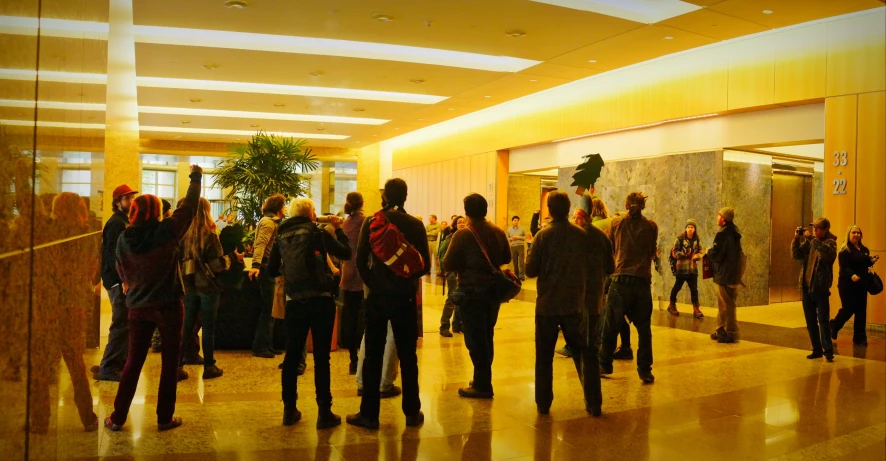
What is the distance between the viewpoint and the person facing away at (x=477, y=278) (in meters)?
5.40

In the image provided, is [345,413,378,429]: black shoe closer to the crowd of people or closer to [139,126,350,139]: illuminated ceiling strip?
the crowd of people

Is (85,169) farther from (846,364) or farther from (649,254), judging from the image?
(846,364)

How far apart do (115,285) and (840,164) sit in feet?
32.3

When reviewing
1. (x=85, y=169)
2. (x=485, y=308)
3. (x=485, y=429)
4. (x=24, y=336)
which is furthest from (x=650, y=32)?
(x=24, y=336)

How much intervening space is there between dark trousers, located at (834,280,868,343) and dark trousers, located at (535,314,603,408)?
4874 mm

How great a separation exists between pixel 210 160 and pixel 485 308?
26333 mm

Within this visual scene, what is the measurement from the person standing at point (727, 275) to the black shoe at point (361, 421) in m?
5.50

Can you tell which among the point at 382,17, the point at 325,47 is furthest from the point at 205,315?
the point at 325,47

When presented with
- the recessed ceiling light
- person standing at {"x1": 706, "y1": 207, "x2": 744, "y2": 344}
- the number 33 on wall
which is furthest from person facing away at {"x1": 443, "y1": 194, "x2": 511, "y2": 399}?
the number 33 on wall

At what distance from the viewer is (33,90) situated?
185cm

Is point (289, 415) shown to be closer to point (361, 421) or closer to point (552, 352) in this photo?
point (361, 421)

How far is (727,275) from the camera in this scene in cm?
852

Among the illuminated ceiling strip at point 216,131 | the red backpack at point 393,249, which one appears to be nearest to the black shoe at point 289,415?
the red backpack at point 393,249

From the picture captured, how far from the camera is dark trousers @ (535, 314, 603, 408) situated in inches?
194
